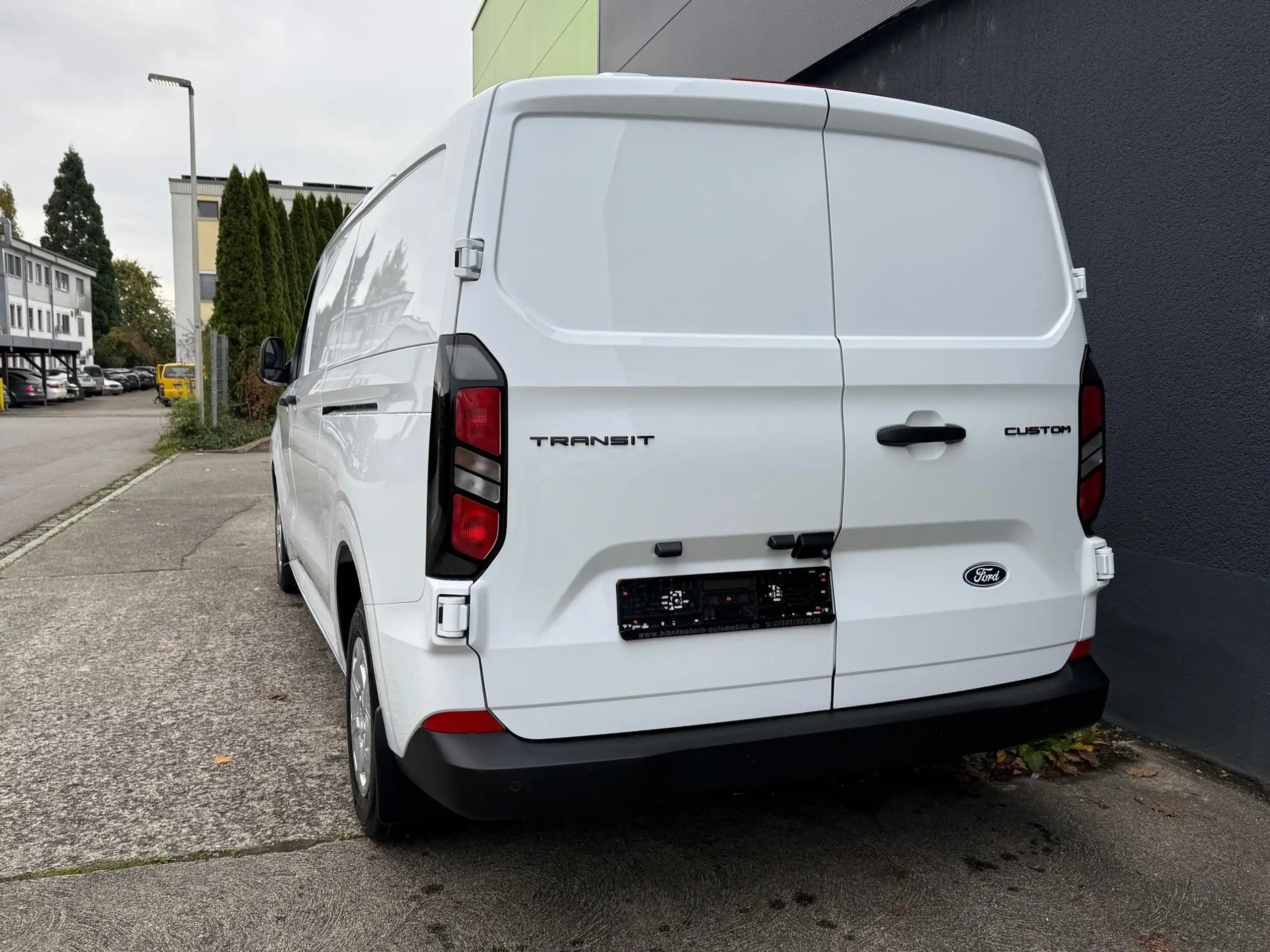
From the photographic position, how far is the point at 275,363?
5484 millimetres

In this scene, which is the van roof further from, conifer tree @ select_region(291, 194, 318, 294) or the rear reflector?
conifer tree @ select_region(291, 194, 318, 294)

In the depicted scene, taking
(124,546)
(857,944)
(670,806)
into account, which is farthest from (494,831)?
(124,546)

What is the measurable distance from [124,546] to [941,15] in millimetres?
7061

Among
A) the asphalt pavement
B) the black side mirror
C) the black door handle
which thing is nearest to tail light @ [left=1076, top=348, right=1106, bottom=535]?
the black door handle

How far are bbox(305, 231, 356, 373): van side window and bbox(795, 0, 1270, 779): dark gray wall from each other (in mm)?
3002

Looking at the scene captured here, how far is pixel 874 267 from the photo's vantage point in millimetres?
2686

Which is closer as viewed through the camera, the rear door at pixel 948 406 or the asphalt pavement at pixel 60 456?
the rear door at pixel 948 406

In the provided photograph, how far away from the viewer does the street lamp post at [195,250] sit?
18.2 metres

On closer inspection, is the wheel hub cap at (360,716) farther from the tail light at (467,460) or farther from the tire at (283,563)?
the tire at (283,563)

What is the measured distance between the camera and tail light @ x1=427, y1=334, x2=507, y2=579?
2.33 metres

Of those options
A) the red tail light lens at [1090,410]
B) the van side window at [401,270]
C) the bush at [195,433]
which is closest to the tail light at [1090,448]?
the red tail light lens at [1090,410]

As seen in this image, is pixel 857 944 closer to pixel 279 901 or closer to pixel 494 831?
pixel 494 831

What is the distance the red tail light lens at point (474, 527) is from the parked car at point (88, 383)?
50761mm

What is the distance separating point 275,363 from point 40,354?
4341cm
